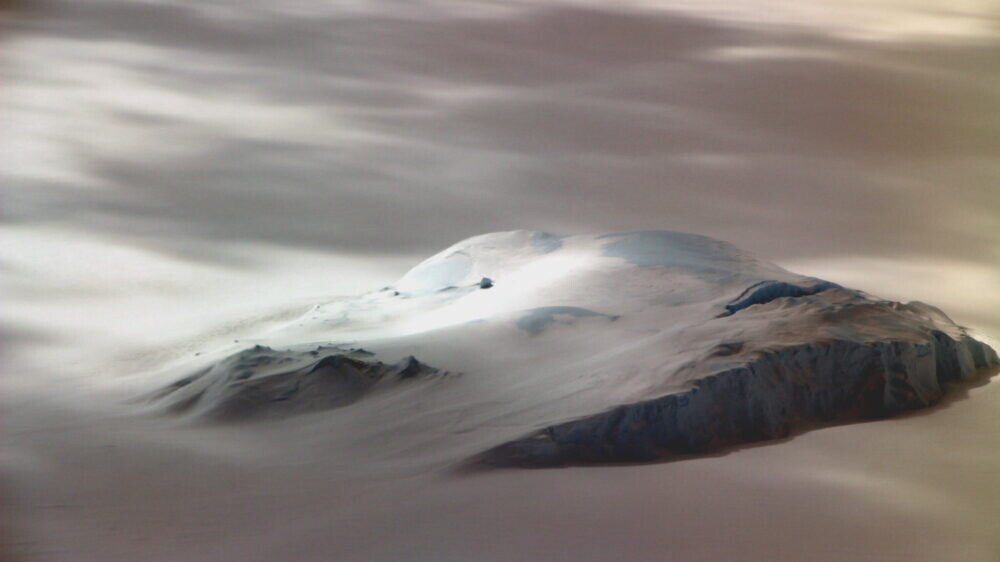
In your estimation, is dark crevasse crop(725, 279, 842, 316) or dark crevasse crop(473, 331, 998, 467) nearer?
dark crevasse crop(473, 331, 998, 467)

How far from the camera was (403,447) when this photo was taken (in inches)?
60.8

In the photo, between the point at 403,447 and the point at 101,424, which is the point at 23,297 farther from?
the point at 403,447

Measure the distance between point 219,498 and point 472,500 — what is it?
317 mm

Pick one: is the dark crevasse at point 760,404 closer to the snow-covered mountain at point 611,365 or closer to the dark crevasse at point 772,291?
the snow-covered mountain at point 611,365

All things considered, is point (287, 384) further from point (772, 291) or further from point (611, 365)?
point (772, 291)

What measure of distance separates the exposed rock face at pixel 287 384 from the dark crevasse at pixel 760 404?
11.6 inches

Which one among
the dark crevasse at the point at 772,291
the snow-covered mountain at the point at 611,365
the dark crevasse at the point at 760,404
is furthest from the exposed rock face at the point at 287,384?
the dark crevasse at the point at 772,291

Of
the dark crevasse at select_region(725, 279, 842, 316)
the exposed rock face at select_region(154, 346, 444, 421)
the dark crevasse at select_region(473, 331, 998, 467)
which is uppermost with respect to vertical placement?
the dark crevasse at select_region(725, 279, 842, 316)

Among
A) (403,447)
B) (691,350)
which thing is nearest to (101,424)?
(403,447)

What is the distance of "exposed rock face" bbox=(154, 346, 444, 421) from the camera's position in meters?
1.70

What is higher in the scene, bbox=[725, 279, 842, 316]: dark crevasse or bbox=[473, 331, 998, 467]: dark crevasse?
bbox=[725, 279, 842, 316]: dark crevasse

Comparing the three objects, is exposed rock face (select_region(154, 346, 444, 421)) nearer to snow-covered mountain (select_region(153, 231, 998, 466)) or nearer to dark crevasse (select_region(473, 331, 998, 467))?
snow-covered mountain (select_region(153, 231, 998, 466))

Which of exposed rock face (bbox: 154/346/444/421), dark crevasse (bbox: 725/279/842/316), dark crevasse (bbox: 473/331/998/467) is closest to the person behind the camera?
dark crevasse (bbox: 473/331/998/467)

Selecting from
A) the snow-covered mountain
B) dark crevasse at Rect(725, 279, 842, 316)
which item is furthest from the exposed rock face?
dark crevasse at Rect(725, 279, 842, 316)
